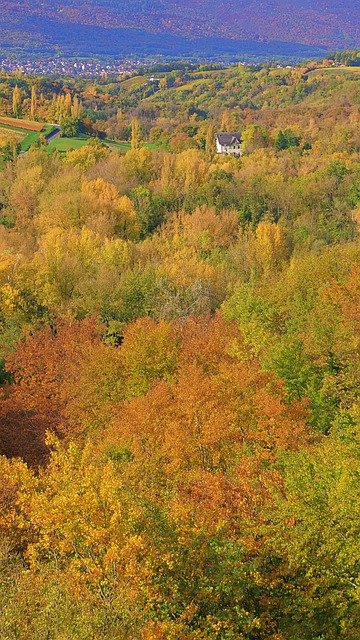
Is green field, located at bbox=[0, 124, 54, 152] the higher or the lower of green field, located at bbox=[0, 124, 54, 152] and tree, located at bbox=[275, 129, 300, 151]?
the lower

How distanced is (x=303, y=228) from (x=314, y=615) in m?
50.9

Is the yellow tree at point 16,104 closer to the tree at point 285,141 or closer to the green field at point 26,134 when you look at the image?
the green field at point 26,134

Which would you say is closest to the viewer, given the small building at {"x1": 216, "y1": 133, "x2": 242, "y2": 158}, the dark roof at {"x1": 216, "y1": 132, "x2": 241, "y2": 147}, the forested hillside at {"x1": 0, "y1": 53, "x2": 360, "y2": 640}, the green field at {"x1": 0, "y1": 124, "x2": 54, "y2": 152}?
the forested hillside at {"x1": 0, "y1": 53, "x2": 360, "y2": 640}

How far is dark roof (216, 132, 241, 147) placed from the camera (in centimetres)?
10078

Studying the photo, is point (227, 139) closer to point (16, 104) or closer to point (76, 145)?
point (76, 145)

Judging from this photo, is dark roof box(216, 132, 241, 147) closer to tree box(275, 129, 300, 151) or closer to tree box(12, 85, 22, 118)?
tree box(275, 129, 300, 151)

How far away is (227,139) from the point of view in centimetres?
10194

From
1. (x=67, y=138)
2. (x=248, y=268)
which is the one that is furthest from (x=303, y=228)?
(x=67, y=138)

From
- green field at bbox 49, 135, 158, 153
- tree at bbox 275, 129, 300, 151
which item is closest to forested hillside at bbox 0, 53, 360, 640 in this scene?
green field at bbox 49, 135, 158, 153

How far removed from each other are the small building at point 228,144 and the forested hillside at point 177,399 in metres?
17.8

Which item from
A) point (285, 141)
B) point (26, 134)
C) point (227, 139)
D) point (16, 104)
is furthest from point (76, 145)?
point (285, 141)

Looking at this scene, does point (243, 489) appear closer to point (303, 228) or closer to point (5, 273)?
point (5, 273)

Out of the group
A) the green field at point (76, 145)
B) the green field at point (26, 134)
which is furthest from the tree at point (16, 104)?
the green field at point (76, 145)

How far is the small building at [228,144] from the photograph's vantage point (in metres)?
99.2
